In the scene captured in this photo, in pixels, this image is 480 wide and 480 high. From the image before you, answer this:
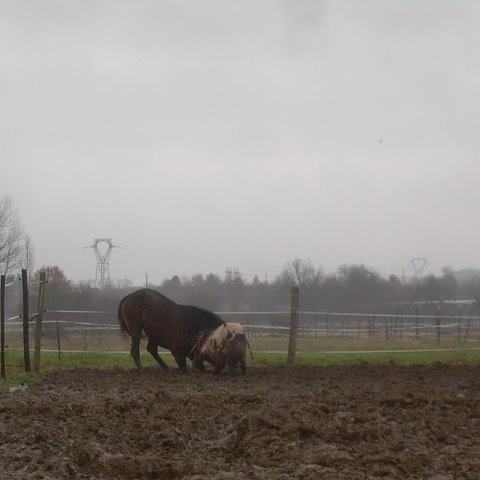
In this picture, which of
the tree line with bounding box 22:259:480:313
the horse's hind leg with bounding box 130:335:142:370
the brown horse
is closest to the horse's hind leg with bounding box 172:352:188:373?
the brown horse

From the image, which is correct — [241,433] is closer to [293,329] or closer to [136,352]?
[136,352]

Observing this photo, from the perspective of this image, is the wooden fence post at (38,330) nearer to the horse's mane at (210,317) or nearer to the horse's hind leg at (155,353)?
the horse's hind leg at (155,353)

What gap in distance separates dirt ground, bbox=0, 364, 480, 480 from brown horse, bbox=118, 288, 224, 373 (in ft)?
9.87

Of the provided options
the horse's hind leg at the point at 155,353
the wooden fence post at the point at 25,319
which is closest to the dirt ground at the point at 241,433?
the wooden fence post at the point at 25,319

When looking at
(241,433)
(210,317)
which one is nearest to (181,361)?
(210,317)

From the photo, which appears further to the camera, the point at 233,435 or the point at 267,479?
the point at 233,435

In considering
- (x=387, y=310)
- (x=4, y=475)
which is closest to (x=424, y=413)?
(x=4, y=475)

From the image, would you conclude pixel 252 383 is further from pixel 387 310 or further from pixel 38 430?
pixel 387 310

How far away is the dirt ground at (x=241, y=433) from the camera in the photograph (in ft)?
15.9

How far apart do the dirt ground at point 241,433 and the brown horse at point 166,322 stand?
3009mm

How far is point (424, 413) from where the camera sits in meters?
6.96

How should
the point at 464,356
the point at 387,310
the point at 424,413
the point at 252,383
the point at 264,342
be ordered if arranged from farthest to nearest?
1. the point at 387,310
2. the point at 264,342
3. the point at 464,356
4. the point at 252,383
5. the point at 424,413

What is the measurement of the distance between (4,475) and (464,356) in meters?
13.5

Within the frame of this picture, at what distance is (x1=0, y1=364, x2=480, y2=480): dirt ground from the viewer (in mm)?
4848
